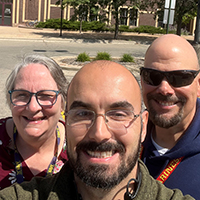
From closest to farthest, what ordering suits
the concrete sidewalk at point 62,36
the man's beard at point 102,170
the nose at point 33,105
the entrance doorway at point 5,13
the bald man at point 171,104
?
the man's beard at point 102,170 < the bald man at point 171,104 < the nose at point 33,105 < the concrete sidewalk at point 62,36 < the entrance doorway at point 5,13

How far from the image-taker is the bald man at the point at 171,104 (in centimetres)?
220

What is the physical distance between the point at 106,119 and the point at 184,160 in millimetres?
921

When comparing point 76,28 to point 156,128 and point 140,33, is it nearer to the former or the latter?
point 140,33

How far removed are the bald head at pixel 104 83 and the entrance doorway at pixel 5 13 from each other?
1565 inches

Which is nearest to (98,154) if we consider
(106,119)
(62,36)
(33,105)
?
(106,119)

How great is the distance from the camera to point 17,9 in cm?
3994

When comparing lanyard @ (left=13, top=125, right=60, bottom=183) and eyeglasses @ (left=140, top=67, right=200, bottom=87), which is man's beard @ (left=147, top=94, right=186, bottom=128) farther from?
lanyard @ (left=13, top=125, right=60, bottom=183)

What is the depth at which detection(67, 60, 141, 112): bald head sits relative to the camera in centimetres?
156

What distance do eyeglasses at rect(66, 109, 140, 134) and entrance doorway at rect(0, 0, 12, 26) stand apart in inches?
1567

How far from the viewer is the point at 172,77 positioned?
2.33 m

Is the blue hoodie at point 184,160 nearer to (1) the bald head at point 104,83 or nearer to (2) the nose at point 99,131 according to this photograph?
(1) the bald head at point 104,83

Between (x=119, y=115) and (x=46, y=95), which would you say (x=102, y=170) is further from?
(x=46, y=95)

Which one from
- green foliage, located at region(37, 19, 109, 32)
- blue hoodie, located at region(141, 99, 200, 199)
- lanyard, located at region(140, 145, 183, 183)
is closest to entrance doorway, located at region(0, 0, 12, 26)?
green foliage, located at region(37, 19, 109, 32)

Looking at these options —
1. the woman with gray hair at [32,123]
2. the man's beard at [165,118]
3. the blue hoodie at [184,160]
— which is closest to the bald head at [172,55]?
the man's beard at [165,118]
